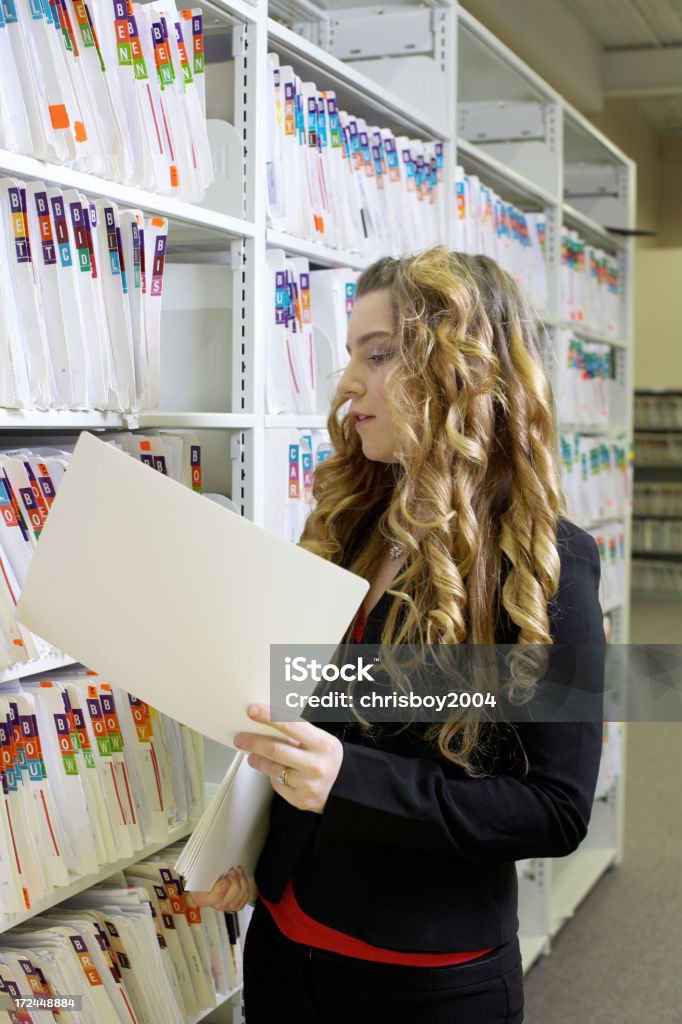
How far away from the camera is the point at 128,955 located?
5.18 ft

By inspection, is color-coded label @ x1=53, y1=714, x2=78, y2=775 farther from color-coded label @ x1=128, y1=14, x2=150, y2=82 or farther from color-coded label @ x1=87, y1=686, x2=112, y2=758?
color-coded label @ x1=128, y1=14, x2=150, y2=82

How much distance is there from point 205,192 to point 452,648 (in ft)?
3.10

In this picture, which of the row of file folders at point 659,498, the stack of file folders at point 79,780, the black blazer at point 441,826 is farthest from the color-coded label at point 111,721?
the row of file folders at point 659,498

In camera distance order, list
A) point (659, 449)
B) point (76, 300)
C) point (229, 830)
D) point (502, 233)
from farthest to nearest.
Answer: point (659, 449) → point (502, 233) → point (76, 300) → point (229, 830)

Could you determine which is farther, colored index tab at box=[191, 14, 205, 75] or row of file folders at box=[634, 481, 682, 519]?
row of file folders at box=[634, 481, 682, 519]

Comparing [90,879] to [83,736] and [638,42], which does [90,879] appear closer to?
[83,736]

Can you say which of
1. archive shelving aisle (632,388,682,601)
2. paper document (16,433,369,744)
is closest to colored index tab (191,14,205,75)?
paper document (16,433,369,744)

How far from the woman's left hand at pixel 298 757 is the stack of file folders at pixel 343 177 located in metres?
0.91

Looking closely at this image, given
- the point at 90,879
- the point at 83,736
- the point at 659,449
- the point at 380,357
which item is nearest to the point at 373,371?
the point at 380,357

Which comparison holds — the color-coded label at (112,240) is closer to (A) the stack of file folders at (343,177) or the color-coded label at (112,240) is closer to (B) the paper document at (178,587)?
(A) the stack of file folders at (343,177)

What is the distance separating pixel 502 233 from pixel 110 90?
1.67 meters

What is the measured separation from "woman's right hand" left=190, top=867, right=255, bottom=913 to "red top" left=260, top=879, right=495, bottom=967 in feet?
0.23

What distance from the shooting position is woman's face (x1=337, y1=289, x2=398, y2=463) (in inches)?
52.0

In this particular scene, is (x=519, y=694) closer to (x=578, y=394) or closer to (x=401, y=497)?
(x=401, y=497)
